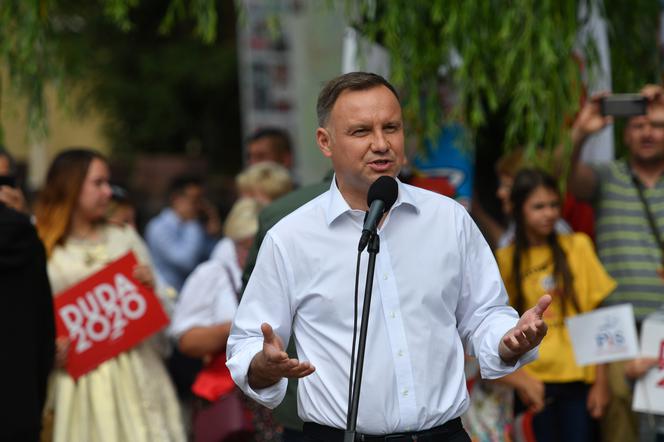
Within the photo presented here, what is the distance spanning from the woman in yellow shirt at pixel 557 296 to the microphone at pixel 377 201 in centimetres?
312

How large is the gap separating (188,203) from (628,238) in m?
5.45

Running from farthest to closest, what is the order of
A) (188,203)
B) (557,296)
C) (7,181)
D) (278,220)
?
(188,203) < (557,296) < (7,181) < (278,220)

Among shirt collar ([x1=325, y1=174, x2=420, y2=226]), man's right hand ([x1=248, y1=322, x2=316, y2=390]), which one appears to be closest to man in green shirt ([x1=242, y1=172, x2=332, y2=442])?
shirt collar ([x1=325, y1=174, x2=420, y2=226])

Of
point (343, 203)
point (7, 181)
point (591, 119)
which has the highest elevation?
point (343, 203)

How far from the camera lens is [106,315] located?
6.47 m

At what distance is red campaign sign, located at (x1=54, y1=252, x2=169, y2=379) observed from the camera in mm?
6391

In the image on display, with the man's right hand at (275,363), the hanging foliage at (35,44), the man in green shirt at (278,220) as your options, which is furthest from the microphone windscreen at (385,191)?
the hanging foliage at (35,44)

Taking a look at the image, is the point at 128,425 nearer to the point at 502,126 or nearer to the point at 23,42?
the point at 23,42

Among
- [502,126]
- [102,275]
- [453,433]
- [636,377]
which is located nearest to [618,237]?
[636,377]

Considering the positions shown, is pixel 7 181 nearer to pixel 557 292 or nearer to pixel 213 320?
pixel 213 320

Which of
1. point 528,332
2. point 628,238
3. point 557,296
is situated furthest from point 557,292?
point 528,332

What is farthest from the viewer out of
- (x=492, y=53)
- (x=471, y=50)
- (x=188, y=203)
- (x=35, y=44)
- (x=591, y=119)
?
(x=188, y=203)

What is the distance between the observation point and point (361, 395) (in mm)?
3852

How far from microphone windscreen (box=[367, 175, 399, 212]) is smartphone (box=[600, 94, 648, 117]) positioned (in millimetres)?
2971
